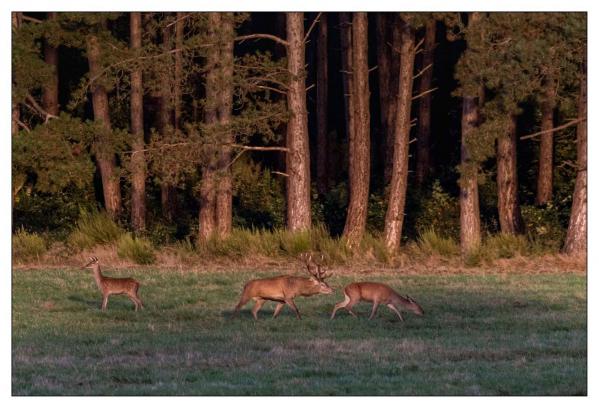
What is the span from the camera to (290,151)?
29594 mm

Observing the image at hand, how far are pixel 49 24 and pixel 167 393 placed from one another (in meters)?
19.3

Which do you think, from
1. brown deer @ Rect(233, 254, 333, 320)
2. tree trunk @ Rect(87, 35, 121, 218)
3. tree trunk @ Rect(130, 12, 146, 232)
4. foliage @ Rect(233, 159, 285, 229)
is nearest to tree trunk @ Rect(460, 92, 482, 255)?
foliage @ Rect(233, 159, 285, 229)

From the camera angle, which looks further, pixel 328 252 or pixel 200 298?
pixel 328 252

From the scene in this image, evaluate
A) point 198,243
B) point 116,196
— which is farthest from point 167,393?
point 116,196

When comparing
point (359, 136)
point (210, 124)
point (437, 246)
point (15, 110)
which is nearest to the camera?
point (437, 246)

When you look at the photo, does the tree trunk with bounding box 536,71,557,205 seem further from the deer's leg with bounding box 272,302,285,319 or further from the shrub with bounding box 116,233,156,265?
the deer's leg with bounding box 272,302,285,319

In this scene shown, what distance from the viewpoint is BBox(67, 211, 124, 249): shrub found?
29.9m

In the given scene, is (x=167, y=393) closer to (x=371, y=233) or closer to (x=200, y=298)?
(x=200, y=298)

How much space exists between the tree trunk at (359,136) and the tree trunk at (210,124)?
9.36 feet

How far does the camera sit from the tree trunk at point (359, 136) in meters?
29.6

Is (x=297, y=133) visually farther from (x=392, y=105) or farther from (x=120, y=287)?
(x=120, y=287)

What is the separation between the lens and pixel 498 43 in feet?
88.8

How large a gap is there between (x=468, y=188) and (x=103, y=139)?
771 centimetres

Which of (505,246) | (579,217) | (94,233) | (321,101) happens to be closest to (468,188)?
(505,246)
